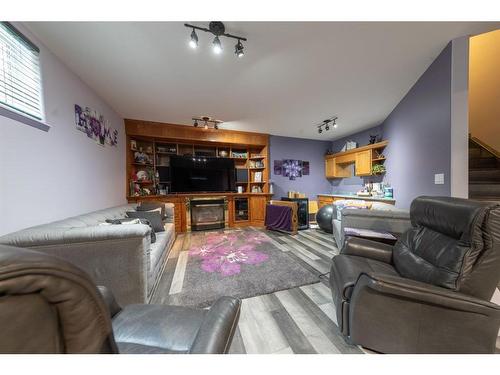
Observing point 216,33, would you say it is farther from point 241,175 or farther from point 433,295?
point 241,175

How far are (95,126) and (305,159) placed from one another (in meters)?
4.73

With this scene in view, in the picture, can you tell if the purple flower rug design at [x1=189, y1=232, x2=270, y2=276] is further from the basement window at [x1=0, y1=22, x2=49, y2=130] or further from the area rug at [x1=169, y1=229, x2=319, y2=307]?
the basement window at [x1=0, y1=22, x2=49, y2=130]

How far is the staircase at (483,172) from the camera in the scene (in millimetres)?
2652

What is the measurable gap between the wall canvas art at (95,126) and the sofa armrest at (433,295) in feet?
10.9

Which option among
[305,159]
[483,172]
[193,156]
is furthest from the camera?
[305,159]

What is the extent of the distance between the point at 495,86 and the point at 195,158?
18.0 feet

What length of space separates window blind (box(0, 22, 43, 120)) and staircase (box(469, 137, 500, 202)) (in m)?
5.46

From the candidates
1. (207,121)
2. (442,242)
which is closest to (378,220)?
(442,242)

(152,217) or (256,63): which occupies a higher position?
(256,63)

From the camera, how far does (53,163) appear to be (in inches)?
70.6

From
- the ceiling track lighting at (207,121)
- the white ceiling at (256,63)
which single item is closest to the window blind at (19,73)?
the white ceiling at (256,63)

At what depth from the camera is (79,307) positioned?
37 cm
